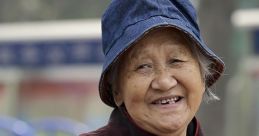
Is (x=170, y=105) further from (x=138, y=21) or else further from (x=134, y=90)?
(x=138, y=21)

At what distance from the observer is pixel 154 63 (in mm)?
1967

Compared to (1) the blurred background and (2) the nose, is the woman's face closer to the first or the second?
(2) the nose

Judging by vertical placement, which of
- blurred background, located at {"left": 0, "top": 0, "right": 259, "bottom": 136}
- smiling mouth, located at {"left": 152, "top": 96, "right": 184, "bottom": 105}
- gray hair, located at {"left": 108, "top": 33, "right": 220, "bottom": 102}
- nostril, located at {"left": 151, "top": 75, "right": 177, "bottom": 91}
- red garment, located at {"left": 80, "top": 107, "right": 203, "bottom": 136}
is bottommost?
red garment, located at {"left": 80, "top": 107, "right": 203, "bottom": 136}

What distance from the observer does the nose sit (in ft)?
6.35

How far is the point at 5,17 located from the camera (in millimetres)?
12312

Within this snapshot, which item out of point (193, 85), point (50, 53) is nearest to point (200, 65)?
point (193, 85)

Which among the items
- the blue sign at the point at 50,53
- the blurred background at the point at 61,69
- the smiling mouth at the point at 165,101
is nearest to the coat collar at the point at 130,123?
the smiling mouth at the point at 165,101

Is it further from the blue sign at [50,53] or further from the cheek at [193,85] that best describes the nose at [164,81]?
the blue sign at [50,53]

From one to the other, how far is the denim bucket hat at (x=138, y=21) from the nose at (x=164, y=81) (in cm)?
12

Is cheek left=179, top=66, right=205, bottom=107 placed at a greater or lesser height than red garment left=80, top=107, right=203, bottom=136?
greater

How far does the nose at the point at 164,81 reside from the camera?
6.35 feet

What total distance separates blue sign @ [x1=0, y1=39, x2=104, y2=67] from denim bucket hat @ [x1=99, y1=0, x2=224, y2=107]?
8992 mm

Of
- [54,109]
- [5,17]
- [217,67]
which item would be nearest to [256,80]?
[54,109]

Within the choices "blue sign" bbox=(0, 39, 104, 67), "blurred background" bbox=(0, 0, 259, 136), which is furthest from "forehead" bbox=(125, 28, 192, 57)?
"blue sign" bbox=(0, 39, 104, 67)
